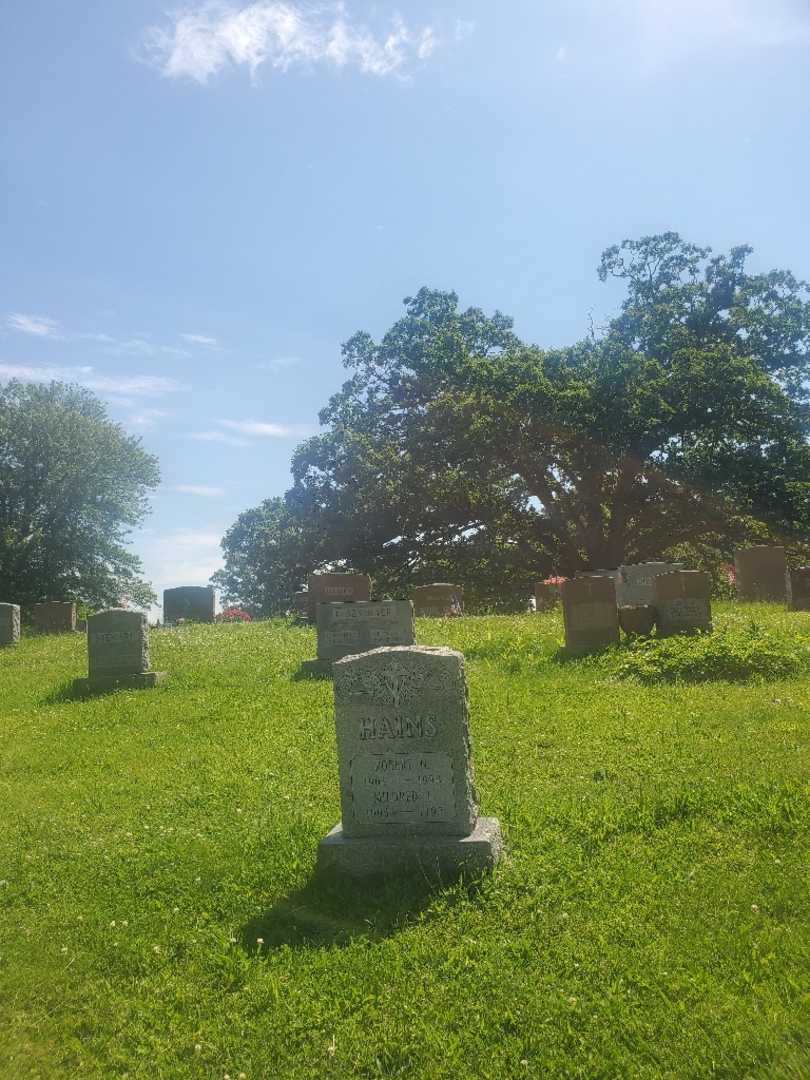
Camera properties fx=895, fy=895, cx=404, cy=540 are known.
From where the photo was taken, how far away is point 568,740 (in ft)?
27.8

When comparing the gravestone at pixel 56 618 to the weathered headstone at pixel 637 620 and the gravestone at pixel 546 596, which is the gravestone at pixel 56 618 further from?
the weathered headstone at pixel 637 620

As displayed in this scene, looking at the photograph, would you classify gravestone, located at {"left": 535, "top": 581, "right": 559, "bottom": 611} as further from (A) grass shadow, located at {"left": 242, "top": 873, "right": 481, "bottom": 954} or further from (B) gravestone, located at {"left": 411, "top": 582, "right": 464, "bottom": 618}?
(A) grass shadow, located at {"left": 242, "top": 873, "right": 481, "bottom": 954}

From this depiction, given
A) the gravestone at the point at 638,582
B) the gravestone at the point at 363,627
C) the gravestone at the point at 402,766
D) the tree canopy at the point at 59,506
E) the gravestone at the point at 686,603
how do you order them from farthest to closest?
the tree canopy at the point at 59,506, the gravestone at the point at 638,582, the gravestone at the point at 363,627, the gravestone at the point at 686,603, the gravestone at the point at 402,766

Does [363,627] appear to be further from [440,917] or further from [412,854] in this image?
[440,917]

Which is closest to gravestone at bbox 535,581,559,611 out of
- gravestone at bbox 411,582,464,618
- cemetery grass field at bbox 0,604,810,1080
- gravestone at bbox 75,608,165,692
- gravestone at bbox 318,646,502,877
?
gravestone at bbox 411,582,464,618

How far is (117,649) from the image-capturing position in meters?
14.0

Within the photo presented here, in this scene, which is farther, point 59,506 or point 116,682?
point 59,506

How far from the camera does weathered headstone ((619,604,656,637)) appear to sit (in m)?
13.7

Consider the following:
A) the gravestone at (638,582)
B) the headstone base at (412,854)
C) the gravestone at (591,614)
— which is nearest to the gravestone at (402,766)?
the headstone base at (412,854)

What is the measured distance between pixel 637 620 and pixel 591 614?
836mm

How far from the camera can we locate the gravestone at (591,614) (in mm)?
13414

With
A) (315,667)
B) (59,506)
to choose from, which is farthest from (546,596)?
(59,506)

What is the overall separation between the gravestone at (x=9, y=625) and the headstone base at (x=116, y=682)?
7669 millimetres

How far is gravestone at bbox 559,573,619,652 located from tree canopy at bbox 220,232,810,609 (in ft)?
49.6
